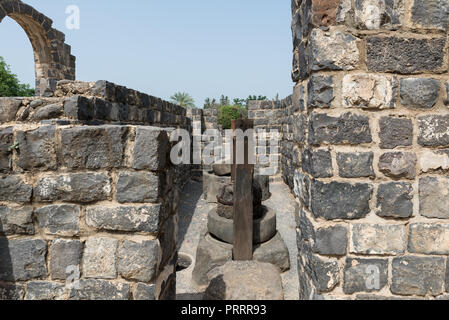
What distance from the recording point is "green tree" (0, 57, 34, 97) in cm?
1780

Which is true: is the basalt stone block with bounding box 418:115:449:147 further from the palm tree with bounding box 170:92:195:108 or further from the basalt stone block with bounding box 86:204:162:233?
the palm tree with bounding box 170:92:195:108

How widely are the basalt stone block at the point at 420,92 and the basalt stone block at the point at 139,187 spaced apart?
1.71 m

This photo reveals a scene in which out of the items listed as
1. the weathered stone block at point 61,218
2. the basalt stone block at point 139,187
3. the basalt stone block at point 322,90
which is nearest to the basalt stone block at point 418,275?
the basalt stone block at point 322,90

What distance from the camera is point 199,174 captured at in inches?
440

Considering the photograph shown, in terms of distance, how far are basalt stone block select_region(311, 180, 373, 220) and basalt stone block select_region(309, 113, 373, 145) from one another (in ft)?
0.98

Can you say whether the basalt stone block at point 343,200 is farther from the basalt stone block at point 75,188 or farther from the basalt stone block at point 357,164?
the basalt stone block at point 75,188

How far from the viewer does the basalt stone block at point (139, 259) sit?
1678 mm

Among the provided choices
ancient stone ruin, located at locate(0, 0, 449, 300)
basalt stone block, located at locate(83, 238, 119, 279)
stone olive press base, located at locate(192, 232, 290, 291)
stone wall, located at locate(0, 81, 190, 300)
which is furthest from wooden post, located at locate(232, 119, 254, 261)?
basalt stone block, located at locate(83, 238, 119, 279)

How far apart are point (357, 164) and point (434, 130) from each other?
54cm

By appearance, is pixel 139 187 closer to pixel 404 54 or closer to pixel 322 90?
pixel 322 90

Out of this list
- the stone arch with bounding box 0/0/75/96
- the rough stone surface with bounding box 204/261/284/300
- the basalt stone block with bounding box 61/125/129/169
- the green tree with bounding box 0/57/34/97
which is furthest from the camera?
the green tree with bounding box 0/57/34/97

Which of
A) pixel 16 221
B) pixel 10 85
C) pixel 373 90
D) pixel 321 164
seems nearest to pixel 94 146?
pixel 16 221

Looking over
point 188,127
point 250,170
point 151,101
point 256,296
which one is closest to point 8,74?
point 188,127
